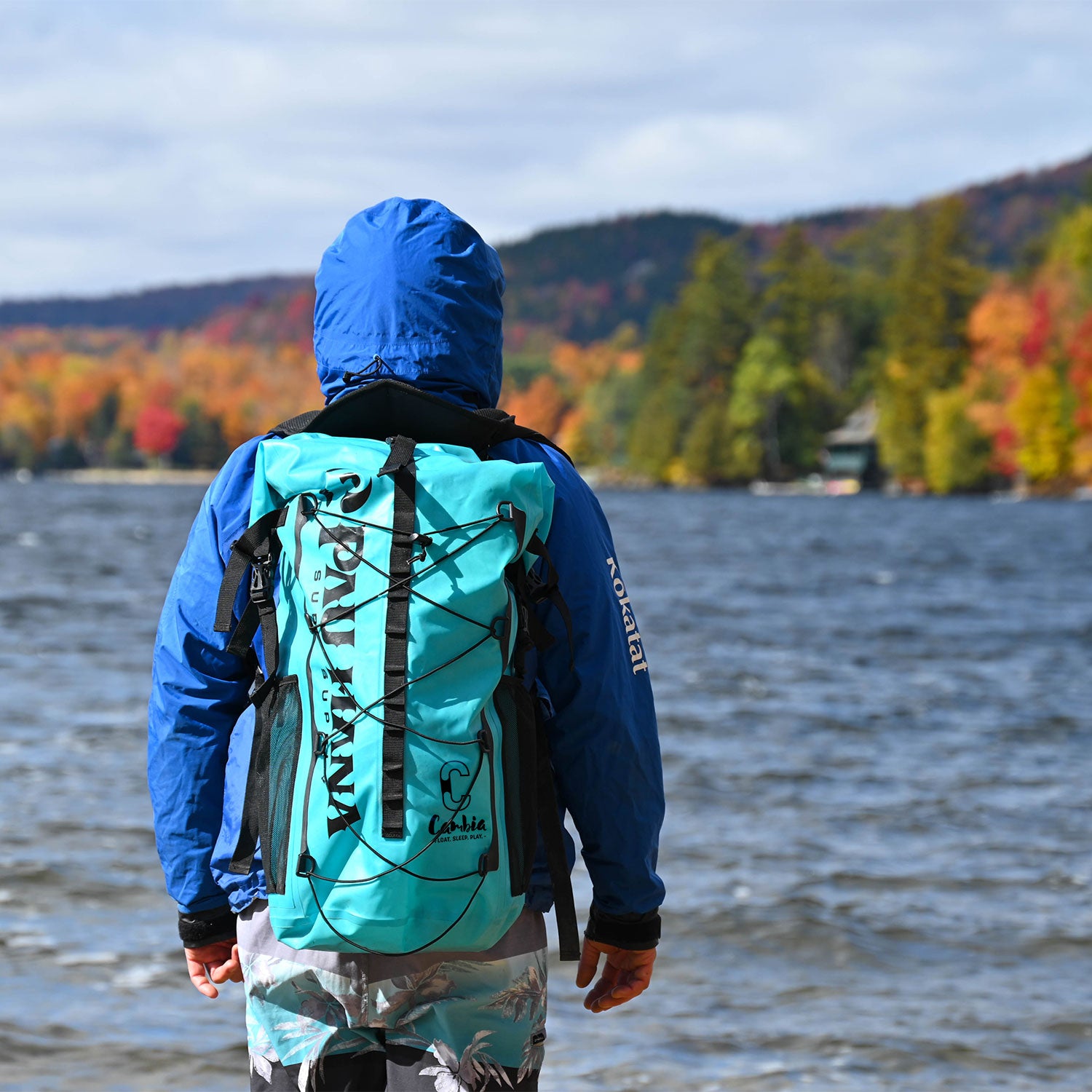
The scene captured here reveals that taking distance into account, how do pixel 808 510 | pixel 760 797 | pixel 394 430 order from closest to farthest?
pixel 394 430, pixel 760 797, pixel 808 510

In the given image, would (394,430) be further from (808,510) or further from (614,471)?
(614,471)

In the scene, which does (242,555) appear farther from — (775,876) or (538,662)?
(775,876)

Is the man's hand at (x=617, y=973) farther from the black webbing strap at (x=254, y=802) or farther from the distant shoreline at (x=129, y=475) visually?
the distant shoreline at (x=129, y=475)

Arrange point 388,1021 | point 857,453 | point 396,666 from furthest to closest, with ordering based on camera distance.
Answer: point 857,453
point 388,1021
point 396,666

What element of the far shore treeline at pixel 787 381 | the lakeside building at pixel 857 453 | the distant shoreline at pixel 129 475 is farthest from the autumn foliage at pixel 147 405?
the lakeside building at pixel 857 453

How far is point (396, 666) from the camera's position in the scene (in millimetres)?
2094

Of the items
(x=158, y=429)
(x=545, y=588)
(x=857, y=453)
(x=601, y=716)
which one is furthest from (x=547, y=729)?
(x=158, y=429)

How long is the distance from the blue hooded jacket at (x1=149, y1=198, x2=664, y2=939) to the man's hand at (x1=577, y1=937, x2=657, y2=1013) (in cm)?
9

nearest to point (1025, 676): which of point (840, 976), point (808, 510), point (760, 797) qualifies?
point (760, 797)

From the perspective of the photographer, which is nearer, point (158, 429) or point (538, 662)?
point (538, 662)

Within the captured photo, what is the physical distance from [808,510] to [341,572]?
6332 cm

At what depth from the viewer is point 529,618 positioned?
88.8 inches

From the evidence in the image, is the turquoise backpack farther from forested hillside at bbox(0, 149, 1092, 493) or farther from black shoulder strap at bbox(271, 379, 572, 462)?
forested hillside at bbox(0, 149, 1092, 493)

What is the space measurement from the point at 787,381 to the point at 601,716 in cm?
9602
